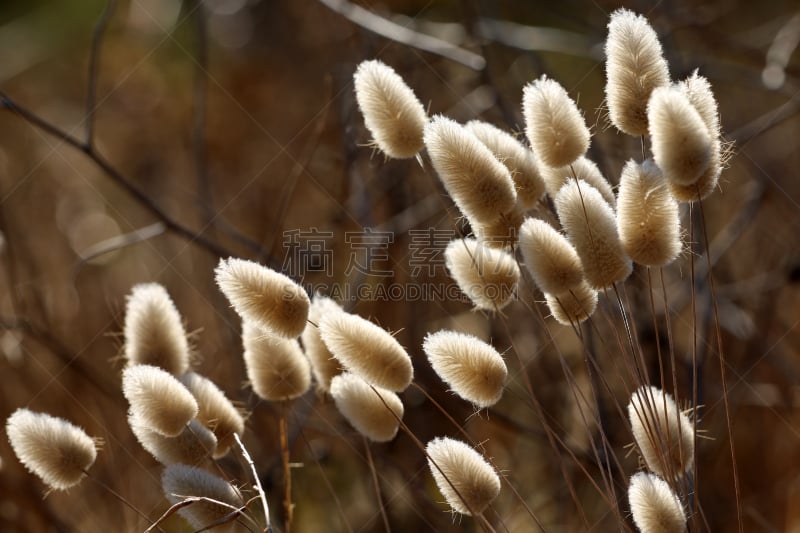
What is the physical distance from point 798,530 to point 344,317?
97 centimetres

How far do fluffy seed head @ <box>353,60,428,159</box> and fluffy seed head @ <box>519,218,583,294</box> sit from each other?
130mm

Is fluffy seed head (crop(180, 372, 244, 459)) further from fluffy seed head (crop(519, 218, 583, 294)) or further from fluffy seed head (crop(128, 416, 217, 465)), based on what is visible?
fluffy seed head (crop(519, 218, 583, 294))

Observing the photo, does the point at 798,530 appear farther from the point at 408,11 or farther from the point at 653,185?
the point at 408,11

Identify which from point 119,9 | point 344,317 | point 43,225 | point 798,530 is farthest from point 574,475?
point 119,9

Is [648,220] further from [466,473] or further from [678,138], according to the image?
[466,473]

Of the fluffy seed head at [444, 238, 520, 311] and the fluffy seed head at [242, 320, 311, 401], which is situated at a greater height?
the fluffy seed head at [444, 238, 520, 311]

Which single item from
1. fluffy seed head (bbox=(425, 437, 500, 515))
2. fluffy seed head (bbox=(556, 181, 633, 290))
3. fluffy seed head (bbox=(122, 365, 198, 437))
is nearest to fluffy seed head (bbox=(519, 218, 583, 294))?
fluffy seed head (bbox=(556, 181, 633, 290))

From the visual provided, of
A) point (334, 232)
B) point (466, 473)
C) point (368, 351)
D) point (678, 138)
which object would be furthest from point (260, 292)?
point (334, 232)

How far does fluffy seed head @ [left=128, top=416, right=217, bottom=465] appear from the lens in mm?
613

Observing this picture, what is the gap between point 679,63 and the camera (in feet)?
4.10

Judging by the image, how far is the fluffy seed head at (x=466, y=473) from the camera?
1.80ft

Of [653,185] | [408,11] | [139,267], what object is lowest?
[139,267]

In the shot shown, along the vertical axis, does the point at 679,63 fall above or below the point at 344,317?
above

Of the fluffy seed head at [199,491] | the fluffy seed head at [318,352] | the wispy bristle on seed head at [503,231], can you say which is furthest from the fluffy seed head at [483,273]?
the fluffy seed head at [199,491]
